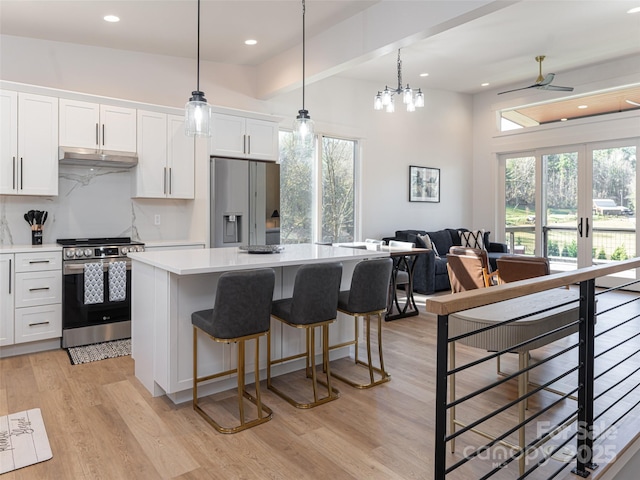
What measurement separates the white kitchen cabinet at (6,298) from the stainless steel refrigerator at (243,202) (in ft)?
6.21

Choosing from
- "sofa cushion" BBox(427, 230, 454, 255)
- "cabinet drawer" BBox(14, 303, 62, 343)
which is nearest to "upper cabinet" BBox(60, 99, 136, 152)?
"cabinet drawer" BBox(14, 303, 62, 343)

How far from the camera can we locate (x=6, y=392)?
3.03 meters

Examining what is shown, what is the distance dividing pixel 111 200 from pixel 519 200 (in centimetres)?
681

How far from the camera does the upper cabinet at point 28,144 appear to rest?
12.8 ft

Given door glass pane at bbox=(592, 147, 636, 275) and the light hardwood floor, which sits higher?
door glass pane at bbox=(592, 147, 636, 275)

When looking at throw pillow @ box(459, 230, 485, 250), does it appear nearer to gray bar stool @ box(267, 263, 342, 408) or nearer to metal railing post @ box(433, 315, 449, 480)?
gray bar stool @ box(267, 263, 342, 408)

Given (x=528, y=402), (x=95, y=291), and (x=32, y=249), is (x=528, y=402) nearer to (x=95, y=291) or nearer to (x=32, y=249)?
(x=95, y=291)

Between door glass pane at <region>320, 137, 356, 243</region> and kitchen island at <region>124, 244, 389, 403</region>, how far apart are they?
3.32m

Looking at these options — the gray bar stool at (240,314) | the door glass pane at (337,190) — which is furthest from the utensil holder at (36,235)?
the door glass pane at (337,190)

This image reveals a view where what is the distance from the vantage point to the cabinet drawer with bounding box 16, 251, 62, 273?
3.82m

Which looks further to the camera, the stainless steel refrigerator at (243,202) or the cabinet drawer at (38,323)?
the stainless steel refrigerator at (243,202)

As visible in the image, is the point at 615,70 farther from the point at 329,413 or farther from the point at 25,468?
the point at 25,468

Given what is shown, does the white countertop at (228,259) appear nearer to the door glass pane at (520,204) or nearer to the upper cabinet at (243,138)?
the upper cabinet at (243,138)

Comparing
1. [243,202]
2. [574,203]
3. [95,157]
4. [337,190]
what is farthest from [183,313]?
[574,203]
